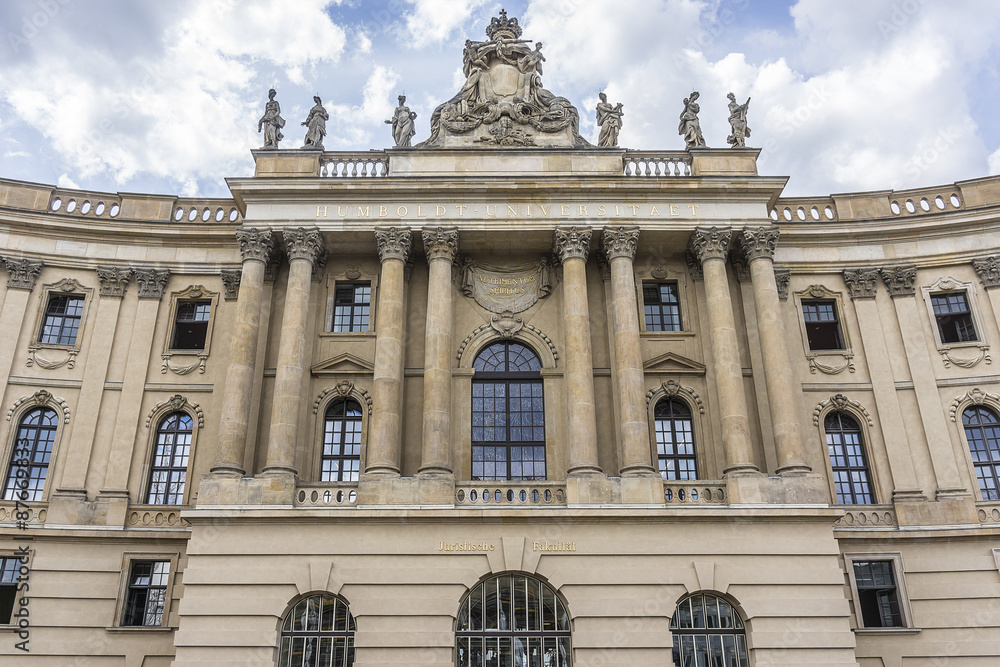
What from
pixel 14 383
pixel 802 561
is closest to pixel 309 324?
pixel 14 383

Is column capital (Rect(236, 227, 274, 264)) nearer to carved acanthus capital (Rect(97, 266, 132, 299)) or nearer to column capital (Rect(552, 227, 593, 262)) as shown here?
carved acanthus capital (Rect(97, 266, 132, 299))

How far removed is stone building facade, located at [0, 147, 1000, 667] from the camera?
21.5m

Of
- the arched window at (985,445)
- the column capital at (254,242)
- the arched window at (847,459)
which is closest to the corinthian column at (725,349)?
the arched window at (847,459)

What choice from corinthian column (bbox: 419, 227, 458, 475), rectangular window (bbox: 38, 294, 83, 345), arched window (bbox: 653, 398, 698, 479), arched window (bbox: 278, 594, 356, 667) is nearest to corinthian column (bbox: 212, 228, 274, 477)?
arched window (bbox: 278, 594, 356, 667)

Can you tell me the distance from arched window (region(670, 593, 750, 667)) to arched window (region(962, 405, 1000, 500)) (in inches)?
407

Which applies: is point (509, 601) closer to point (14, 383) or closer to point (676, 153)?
point (676, 153)

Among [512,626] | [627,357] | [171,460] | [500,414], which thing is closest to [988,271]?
[627,357]

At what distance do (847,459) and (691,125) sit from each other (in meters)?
Answer: 12.3

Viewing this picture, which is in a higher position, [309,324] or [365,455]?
[309,324]

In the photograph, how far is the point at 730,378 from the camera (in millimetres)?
24203

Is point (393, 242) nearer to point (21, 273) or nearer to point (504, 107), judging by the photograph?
point (504, 107)

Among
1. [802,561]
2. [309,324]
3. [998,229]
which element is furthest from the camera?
[998,229]

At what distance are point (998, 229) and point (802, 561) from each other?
15.0 m

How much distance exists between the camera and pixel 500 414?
84.7ft
